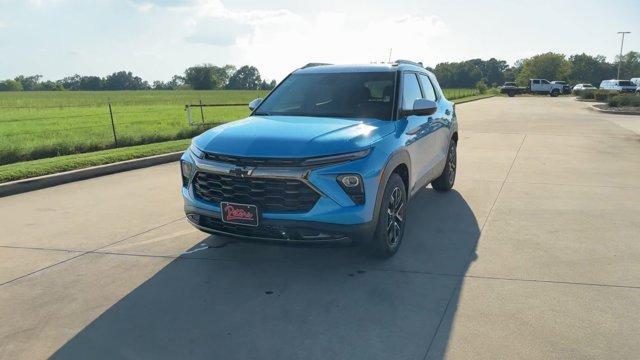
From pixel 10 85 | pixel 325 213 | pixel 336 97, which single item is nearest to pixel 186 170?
pixel 325 213

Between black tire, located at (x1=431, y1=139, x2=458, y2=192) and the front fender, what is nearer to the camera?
the front fender

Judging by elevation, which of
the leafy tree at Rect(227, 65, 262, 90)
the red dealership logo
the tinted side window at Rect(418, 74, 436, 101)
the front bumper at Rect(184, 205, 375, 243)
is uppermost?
the leafy tree at Rect(227, 65, 262, 90)

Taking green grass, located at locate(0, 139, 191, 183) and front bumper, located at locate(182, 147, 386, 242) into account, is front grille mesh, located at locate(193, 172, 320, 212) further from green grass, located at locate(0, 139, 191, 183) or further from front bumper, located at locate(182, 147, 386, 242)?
→ green grass, located at locate(0, 139, 191, 183)

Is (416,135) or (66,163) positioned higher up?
(416,135)

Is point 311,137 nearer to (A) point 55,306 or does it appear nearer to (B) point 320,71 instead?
(B) point 320,71

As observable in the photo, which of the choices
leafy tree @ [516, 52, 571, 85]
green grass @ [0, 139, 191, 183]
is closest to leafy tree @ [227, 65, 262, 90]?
leafy tree @ [516, 52, 571, 85]

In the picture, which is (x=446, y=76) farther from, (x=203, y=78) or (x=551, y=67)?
(x=203, y=78)

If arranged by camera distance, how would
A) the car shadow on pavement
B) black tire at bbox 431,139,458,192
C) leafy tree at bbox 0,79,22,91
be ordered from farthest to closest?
leafy tree at bbox 0,79,22,91
black tire at bbox 431,139,458,192
the car shadow on pavement

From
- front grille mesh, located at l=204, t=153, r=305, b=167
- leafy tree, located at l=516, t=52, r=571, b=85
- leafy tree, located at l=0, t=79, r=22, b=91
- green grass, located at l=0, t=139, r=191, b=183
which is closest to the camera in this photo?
front grille mesh, located at l=204, t=153, r=305, b=167

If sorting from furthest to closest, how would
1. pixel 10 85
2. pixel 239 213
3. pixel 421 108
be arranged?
pixel 10 85 < pixel 421 108 < pixel 239 213

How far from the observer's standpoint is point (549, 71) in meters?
109

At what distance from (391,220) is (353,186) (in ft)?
2.64

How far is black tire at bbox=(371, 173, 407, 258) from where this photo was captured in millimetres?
4195

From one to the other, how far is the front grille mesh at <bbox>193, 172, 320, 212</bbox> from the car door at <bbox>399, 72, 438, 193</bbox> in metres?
1.38
